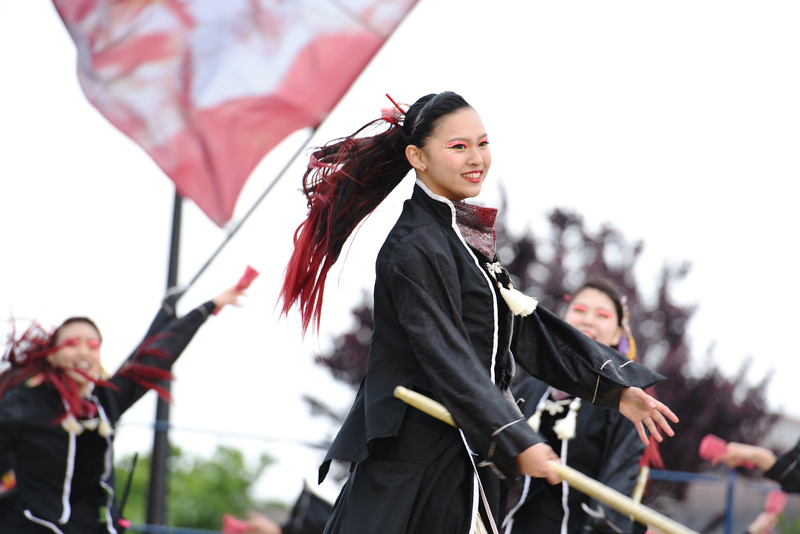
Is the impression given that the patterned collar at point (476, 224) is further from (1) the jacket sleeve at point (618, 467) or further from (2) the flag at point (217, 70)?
(2) the flag at point (217, 70)

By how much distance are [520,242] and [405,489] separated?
354 inches

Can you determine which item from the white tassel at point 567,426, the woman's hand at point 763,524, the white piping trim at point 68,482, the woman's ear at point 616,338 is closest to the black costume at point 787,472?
the woman's hand at point 763,524

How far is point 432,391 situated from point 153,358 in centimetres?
308

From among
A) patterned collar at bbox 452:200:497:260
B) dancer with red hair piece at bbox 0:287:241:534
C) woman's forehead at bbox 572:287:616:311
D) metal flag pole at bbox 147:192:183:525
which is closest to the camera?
patterned collar at bbox 452:200:497:260

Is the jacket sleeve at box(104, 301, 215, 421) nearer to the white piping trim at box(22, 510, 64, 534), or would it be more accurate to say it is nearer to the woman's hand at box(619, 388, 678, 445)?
the white piping trim at box(22, 510, 64, 534)

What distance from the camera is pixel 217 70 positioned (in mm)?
6480

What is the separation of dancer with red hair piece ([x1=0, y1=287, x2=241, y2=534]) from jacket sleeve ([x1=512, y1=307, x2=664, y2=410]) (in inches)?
103

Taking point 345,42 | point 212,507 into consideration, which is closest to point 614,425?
point 345,42

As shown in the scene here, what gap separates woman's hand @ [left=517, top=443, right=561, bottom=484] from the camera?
224 cm

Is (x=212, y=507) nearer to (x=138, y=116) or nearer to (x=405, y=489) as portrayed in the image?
(x=138, y=116)

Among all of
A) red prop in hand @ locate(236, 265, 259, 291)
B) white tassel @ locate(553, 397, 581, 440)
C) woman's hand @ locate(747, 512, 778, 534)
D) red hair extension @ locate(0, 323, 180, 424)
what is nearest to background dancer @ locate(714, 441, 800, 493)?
woman's hand @ locate(747, 512, 778, 534)

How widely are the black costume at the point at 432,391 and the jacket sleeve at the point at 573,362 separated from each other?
0.9 inches

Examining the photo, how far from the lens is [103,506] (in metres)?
4.86

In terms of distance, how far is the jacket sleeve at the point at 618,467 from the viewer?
3947 mm
